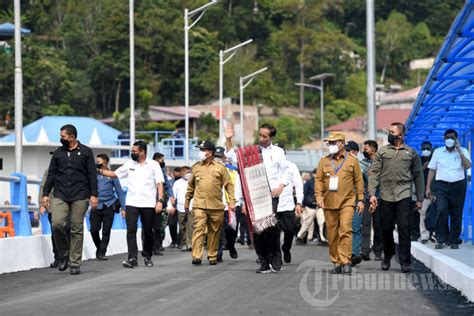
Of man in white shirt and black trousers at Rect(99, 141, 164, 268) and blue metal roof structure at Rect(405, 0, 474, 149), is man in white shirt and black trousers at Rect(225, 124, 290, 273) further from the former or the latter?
blue metal roof structure at Rect(405, 0, 474, 149)

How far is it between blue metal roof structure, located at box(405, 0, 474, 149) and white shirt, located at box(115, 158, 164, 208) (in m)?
4.14

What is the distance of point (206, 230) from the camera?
59.0 ft

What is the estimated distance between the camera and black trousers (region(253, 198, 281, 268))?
52.9 feet

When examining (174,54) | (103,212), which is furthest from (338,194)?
(174,54)

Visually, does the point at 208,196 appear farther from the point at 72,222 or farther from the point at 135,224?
the point at 72,222

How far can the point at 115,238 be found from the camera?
2388 centimetres

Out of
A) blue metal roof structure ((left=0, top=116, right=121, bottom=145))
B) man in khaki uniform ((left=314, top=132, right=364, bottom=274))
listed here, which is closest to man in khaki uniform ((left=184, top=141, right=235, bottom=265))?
man in khaki uniform ((left=314, top=132, right=364, bottom=274))

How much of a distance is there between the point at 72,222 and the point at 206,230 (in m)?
2.33

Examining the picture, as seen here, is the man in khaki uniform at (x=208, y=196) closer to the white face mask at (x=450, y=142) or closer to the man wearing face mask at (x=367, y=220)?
the man wearing face mask at (x=367, y=220)

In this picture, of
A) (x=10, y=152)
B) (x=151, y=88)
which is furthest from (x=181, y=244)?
(x=151, y=88)

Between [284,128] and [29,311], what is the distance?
9236cm

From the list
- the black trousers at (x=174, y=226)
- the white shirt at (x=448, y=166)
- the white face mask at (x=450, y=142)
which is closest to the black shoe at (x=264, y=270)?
the white shirt at (x=448, y=166)

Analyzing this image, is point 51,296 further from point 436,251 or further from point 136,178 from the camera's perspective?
point 436,251

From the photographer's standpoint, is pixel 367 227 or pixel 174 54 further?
pixel 174 54
